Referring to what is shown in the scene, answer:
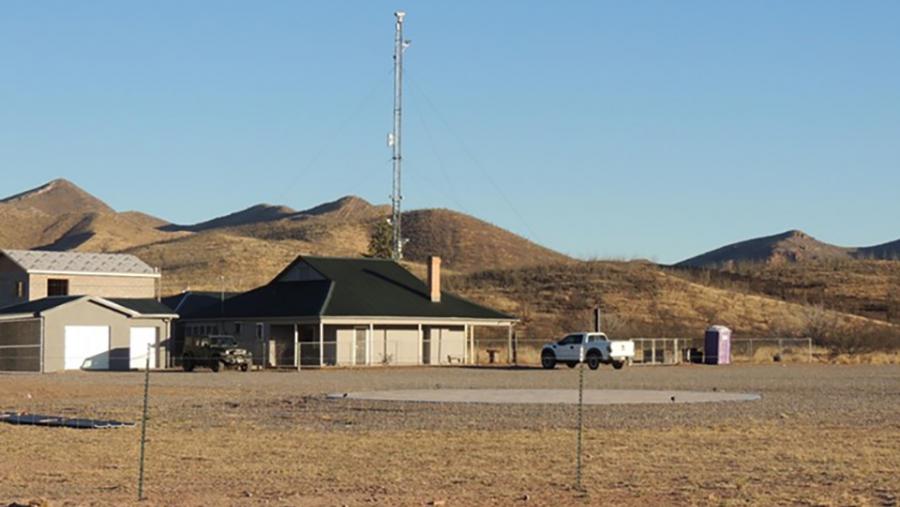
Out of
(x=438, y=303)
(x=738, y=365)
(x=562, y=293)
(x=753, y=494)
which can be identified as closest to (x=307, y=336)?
(x=438, y=303)

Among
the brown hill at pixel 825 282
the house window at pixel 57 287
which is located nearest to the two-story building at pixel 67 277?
the house window at pixel 57 287

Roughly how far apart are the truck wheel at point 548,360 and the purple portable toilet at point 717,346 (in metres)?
11.3

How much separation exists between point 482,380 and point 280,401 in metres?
15.4

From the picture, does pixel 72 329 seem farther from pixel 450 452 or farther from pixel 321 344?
pixel 450 452

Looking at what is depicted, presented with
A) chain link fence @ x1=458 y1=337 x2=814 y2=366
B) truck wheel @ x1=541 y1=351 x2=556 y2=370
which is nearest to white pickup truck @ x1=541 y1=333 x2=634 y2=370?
truck wheel @ x1=541 y1=351 x2=556 y2=370

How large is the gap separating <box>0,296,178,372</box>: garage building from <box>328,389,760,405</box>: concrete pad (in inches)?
1014

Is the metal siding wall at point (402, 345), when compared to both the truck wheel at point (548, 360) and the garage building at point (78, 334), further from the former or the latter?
the garage building at point (78, 334)

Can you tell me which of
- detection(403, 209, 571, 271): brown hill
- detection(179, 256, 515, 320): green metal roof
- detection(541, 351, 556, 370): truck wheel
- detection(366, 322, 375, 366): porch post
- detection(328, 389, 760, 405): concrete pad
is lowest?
detection(328, 389, 760, 405): concrete pad

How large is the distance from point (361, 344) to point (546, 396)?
32.4 meters

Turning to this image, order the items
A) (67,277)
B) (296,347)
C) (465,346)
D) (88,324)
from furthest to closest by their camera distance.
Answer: (67,277) → (465,346) → (296,347) → (88,324)

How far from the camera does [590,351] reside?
66.8m

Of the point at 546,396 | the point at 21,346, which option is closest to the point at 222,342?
the point at 21,346

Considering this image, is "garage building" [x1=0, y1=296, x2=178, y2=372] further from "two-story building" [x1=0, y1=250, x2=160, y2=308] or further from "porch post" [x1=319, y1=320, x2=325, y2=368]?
"two-story building" [x1=0, y1=250, x2=160, y2=308]

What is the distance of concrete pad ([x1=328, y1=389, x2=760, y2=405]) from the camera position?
36.8 meters
